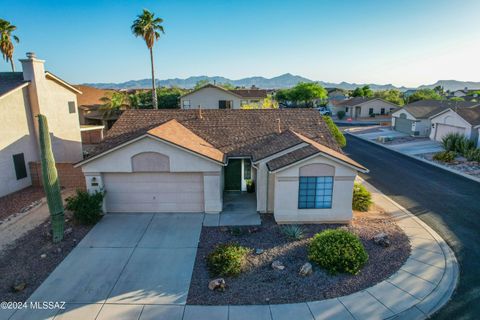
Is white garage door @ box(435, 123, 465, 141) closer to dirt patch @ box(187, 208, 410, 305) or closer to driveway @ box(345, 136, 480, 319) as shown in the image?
driveway @ box(345, 136, 480, 319)

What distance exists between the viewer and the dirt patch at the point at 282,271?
29.2 feet

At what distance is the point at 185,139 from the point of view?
1495 centimetres

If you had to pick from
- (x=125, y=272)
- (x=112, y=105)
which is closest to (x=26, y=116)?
(x=125, y=272)

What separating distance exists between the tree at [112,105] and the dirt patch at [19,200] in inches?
752

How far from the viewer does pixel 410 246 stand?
38.2ft

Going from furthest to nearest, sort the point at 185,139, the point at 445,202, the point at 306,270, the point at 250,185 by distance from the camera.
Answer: the point at 250,185, the point at 445,202, the point at 185,139, the point at 306,270

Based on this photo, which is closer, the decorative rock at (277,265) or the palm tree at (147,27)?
the decorative rock at (277,265)

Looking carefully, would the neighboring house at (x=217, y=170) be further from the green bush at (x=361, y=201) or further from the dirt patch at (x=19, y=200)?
the dirt patch at (x=19, y=200)

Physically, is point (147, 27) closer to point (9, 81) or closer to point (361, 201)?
point (9, 81)

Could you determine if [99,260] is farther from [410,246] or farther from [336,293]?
[410,246]

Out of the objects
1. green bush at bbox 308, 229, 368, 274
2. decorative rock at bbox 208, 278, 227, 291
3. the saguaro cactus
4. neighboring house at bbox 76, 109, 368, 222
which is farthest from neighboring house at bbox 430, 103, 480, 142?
the saguaro cactus

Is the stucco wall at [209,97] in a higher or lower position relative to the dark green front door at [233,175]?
higher

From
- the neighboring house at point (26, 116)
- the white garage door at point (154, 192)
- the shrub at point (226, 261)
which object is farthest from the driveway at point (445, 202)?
the neighboring house at point (26, 116)

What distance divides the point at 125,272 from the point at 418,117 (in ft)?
122
